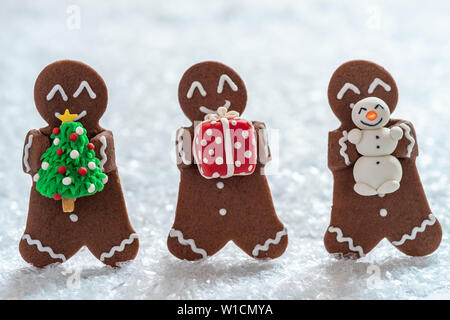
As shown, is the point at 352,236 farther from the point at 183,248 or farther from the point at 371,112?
the point at 183,248

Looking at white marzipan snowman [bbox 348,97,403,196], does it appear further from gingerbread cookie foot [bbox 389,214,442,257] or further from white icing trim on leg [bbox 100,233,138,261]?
white icing trim on leg [bbox 100,233,138,261]

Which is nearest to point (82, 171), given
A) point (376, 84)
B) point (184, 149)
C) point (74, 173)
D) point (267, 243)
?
point (74, 173)

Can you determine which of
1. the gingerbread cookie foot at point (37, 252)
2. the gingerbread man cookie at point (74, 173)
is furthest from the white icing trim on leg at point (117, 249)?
the gingerbread cookie foot at point (37, 252)

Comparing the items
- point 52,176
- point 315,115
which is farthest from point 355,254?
point 315,115

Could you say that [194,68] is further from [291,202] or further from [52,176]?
[291,202]

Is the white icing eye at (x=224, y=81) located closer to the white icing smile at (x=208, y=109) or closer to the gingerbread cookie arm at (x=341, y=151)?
the white icing smile at (x=208, y=109)

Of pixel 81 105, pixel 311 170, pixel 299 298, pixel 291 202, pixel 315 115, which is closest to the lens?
pixel 299 298
